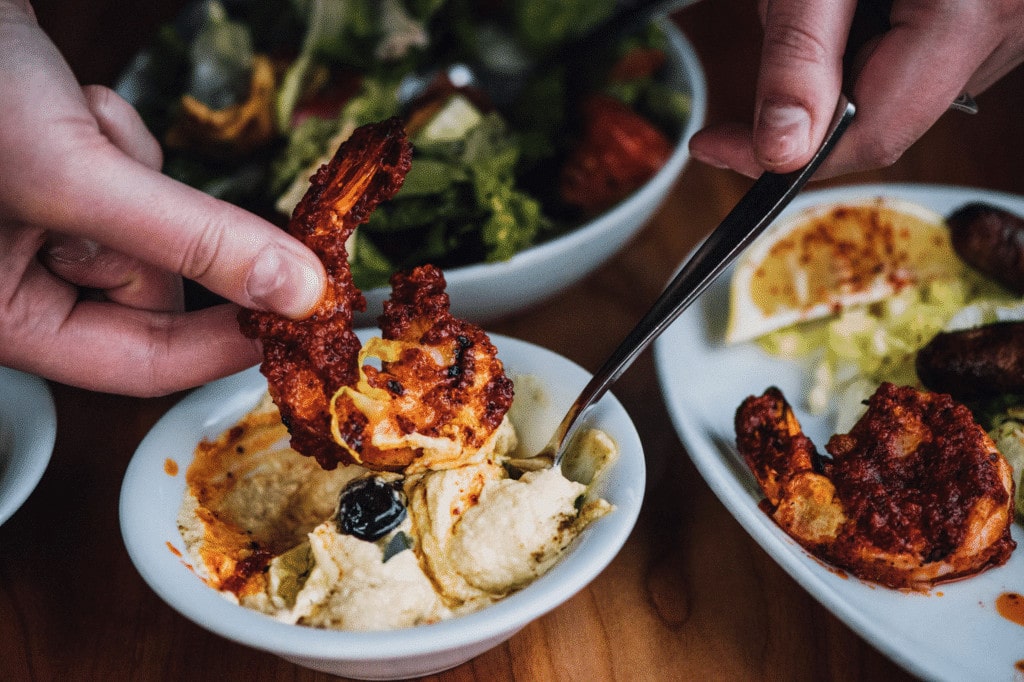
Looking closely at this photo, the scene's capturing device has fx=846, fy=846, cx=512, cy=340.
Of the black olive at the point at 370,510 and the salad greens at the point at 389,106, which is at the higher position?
the black olive at the point at 370,510

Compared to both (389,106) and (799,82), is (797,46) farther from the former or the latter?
(389,106)

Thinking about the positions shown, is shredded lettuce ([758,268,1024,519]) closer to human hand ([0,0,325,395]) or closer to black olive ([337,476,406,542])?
black olive ([337,476,406,542])

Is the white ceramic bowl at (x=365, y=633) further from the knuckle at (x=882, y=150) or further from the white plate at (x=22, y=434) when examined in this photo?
the knuckle at (x=882, y=150)

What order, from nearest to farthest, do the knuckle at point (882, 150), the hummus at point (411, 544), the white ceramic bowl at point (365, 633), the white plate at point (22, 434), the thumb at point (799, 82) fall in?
the white ceramic bowl at point (365, 633)
the hummus at point (411, 544)
the white plate at point (22, 434)
the thumb at point (799, 82)
the knuckle at point (882, 150)

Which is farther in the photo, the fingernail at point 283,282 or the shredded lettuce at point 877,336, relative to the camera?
the shredded lettuce at point 877,336

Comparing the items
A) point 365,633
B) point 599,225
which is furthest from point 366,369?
point 599,225

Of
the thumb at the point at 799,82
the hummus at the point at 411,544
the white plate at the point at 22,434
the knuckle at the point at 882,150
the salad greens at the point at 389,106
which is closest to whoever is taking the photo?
the hummus at the point at 411,544

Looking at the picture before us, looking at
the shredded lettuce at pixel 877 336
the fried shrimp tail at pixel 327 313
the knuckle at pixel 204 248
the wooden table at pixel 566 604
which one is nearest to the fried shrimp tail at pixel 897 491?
the wooden table at pixel 566 604
